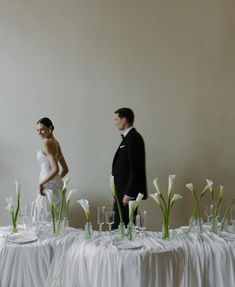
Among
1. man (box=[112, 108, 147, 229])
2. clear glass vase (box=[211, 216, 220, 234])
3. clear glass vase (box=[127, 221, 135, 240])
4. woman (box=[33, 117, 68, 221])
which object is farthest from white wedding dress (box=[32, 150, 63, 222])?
clear glass vase (box=[211, 216, 220, 234])

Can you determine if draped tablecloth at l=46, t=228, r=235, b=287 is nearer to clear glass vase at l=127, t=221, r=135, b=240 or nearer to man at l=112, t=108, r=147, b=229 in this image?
clear glass vase at l=127, t=221, r=135, b=240

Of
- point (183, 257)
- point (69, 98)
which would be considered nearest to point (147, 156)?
point (69, 98)

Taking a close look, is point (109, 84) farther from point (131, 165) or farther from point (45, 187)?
point (45, 187)

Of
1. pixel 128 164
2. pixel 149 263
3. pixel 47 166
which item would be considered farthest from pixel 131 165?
pixel 149 263

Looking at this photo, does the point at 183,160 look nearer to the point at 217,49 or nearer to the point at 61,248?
the point at 217,49

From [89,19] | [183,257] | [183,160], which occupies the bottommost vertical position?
[183,257]

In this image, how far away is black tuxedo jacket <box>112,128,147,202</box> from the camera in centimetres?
350

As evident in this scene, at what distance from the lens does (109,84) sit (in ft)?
14.5

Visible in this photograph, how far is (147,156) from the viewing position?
4.50 m

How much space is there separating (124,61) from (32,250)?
2518 mm

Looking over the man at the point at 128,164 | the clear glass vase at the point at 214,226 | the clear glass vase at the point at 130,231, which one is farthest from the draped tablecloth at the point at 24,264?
the clear glass vase at the point at 214,226

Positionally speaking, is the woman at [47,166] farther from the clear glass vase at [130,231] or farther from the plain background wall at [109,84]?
the clear glass vase at [130,231]

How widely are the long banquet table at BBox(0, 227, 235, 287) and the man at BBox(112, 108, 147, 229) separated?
721 mm

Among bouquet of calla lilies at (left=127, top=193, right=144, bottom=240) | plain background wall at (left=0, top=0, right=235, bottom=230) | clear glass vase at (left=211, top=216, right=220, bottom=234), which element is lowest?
clear glass vase at (left=211, top=216, right=220, bottom=234)
